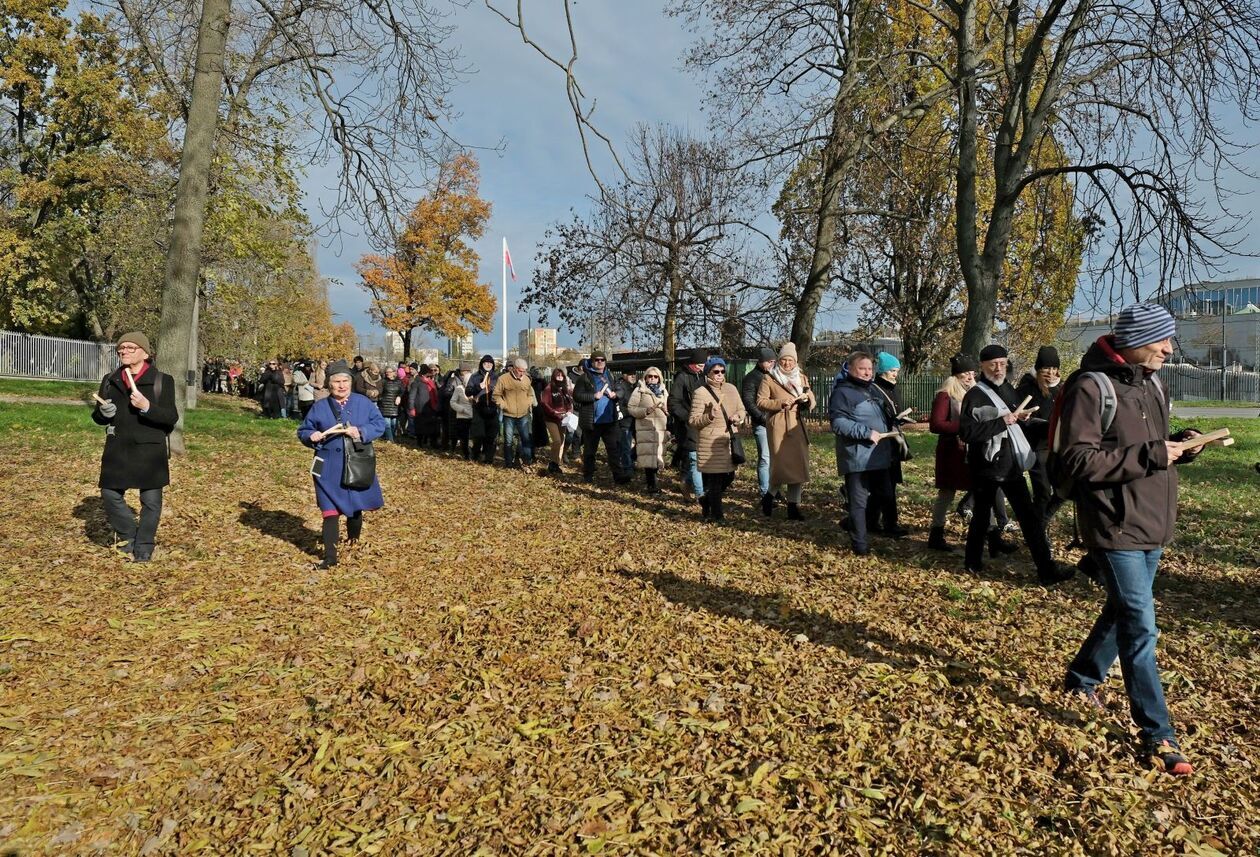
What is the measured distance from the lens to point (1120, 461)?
336cm

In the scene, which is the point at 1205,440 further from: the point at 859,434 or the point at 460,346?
the point at 460,346

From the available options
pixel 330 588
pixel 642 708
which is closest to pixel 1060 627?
pixel 642 708

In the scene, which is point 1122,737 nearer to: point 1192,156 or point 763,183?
point 1192,156

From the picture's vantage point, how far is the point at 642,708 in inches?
156

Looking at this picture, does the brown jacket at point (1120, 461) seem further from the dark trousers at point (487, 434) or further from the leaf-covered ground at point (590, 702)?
the dark trousers at point (487, 434)


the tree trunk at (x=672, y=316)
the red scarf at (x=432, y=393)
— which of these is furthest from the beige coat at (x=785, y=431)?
the tree trunk at (x=672, y=316)

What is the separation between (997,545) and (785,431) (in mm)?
2413

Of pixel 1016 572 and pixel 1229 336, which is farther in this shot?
pixel 1229 336

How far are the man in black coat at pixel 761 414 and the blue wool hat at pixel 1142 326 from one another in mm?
4804

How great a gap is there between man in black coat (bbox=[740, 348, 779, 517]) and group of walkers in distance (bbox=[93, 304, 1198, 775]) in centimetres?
2

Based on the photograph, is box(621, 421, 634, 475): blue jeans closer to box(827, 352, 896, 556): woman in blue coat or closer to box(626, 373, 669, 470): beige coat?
box(626, 373, 669, 470): beige coat

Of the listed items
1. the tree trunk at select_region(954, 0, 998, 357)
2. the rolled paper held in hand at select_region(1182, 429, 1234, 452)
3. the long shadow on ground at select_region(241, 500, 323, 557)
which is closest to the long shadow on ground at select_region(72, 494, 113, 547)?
the long shadow on ground at select_region(241, 500, 323, 557)

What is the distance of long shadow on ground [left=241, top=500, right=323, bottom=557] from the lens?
748 centimetres

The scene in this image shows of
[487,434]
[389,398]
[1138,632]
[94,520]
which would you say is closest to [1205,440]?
[1138,632]
